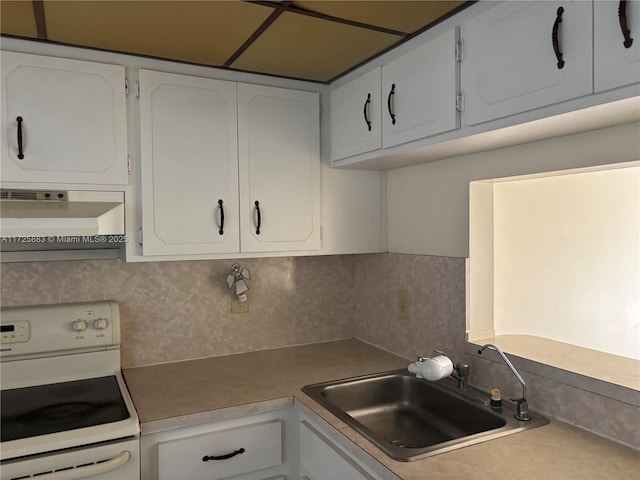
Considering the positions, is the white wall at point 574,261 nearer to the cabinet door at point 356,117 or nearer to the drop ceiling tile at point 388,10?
the cabinet door at point 356,117

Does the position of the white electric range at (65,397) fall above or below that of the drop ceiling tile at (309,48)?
below

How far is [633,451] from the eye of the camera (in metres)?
1.30

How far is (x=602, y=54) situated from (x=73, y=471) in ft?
5.76

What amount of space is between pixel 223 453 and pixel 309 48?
148 cm

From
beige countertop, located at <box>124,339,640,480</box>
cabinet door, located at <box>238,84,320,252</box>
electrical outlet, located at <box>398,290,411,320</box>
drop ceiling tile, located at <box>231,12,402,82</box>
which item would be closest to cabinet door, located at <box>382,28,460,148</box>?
drop ceiling tile, located at <box>231,12,402,82</box>

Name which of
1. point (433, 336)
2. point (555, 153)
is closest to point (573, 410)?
point (433, 336)

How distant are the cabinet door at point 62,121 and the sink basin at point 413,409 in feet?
3.75

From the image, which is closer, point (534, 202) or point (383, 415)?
point (383, 415)

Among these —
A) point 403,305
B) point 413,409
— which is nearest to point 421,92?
point 403,305

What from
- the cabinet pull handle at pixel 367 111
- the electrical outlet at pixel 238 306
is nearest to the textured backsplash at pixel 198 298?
the electrical outlet at pixel 238 306

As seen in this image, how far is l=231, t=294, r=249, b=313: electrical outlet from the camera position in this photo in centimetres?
231

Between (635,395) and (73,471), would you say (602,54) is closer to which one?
(635,395)

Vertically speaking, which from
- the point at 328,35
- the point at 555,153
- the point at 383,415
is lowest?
the point at 383,415

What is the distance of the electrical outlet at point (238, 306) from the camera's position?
2.31 metres
